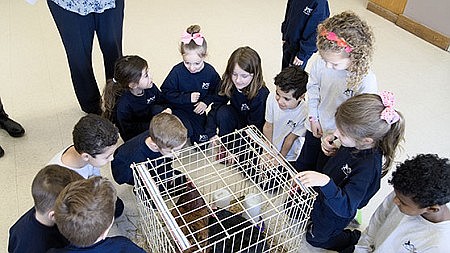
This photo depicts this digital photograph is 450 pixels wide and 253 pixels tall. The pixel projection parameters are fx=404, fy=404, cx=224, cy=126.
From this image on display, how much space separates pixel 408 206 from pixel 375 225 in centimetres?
31

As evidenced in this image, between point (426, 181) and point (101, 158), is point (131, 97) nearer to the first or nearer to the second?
point (101, 158)

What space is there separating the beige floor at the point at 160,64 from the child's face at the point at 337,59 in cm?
73

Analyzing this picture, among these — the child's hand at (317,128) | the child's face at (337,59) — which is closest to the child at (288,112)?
the child's hand at (317,128)

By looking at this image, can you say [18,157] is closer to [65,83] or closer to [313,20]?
[65,83]

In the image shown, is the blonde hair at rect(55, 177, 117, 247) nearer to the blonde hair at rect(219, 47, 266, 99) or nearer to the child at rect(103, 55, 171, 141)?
the child at rect(103, 55, 171, 141)

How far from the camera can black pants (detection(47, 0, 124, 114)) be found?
75.4 inches

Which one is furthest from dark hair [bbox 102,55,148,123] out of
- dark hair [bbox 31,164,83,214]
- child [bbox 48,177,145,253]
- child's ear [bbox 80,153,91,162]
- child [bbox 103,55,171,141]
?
child [bbox 48,177,145,253]

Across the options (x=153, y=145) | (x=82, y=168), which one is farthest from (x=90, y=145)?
(x=153, y=145)

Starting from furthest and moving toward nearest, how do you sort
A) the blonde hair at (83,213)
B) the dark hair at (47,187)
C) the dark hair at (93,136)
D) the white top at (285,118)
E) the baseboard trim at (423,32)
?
1. the baseboard trim at (423,32)
2. the white top at (285,118)
3. the dark hair at (93,136)
4. the dark hair at (47,187)
5. the blonde hair at (83,213)

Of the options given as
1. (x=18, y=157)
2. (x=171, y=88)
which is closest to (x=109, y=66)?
(x=171, y=88)

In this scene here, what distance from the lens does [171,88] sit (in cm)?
204

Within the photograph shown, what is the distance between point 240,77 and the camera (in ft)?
6.06

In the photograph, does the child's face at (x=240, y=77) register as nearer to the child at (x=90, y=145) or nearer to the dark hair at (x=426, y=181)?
the child at (x=90, y=145)

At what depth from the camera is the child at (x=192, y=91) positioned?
1998 millimetres
